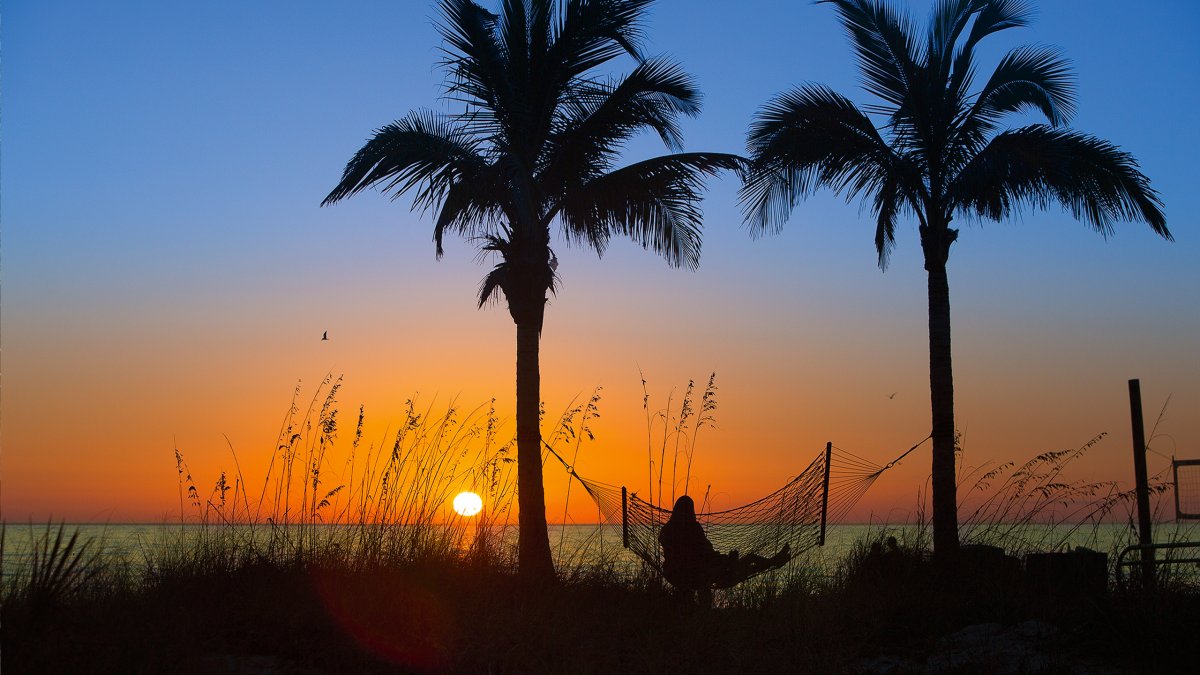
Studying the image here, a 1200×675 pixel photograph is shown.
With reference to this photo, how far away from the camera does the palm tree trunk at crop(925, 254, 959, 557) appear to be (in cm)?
1048

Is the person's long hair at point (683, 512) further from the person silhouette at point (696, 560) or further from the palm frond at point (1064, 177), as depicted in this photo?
the palm frond at point (1064, 177)

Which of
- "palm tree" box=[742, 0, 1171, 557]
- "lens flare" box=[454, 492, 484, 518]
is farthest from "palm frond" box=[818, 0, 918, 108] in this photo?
"lens flare" box=[454, 492, 484, 518]

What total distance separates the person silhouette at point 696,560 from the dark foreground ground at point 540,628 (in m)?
0.26

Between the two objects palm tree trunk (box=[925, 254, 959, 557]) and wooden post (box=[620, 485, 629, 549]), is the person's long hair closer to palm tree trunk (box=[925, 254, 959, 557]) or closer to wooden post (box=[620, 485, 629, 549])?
wooden post (box=[620, 485, 629, 549])

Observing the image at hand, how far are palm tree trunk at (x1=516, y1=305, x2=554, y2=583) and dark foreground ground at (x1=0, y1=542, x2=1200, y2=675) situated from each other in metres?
1.13

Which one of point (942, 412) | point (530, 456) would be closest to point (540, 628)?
point (530, 456)

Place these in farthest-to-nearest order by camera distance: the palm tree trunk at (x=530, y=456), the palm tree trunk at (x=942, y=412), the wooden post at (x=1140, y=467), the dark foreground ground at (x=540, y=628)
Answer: the palm tree trunk at (x=942, y=412), the palm tree trunk at (x=530, y=456), the wooden post at (x=1140, y=467), the dark foreground ground at (x=540, y=628)

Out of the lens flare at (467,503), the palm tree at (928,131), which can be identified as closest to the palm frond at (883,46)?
the palm tree at (928,131)

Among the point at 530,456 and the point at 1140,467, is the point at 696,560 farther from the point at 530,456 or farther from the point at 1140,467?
the point at 1140,467

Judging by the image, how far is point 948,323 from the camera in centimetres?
1128

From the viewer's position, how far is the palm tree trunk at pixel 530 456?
9.89 m

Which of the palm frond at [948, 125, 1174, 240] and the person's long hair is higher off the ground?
the palm frond at [948, 125, 1174, 240]

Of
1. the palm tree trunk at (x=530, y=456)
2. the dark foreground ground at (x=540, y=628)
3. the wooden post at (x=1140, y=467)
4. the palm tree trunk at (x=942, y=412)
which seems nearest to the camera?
the dark foreground ground at (x=540, y=628)

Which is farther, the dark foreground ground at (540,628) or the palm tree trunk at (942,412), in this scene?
the palm tree trunk at (942,412)
